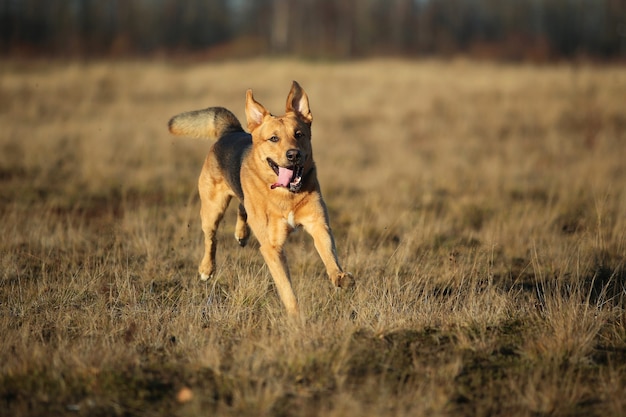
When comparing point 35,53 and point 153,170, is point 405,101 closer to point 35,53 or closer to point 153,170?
point 153,170

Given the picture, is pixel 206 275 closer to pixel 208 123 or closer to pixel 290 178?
pixel 290 178

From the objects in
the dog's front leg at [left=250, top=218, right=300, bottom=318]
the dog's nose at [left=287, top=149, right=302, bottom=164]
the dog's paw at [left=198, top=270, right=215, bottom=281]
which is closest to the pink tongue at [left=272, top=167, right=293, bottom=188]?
the dog's nose at [left=287, top=149, right=302, bottom=164]

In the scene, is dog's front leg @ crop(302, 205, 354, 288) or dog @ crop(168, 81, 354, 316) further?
dog @ crop(168, 81, 354, 316)

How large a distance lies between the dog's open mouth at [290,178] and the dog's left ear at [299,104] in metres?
0.70

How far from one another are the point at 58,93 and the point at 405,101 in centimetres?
919

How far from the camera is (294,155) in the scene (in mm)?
5219

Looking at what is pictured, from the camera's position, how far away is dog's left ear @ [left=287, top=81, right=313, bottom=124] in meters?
5.85

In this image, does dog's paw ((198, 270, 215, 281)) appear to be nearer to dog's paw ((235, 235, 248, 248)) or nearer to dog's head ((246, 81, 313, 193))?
dog's paw ((235, 235, 248, 248))

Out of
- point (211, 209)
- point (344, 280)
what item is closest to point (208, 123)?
point (211, 209)

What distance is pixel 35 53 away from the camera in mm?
34781

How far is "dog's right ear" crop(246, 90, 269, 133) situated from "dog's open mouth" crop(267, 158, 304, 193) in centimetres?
63

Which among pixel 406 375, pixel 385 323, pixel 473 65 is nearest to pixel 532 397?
pixel 406 375

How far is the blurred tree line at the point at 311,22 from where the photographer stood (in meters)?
52.7

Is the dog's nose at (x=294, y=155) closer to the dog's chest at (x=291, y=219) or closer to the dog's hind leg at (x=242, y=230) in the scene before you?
the dog's chest at (x=291, y=219)
